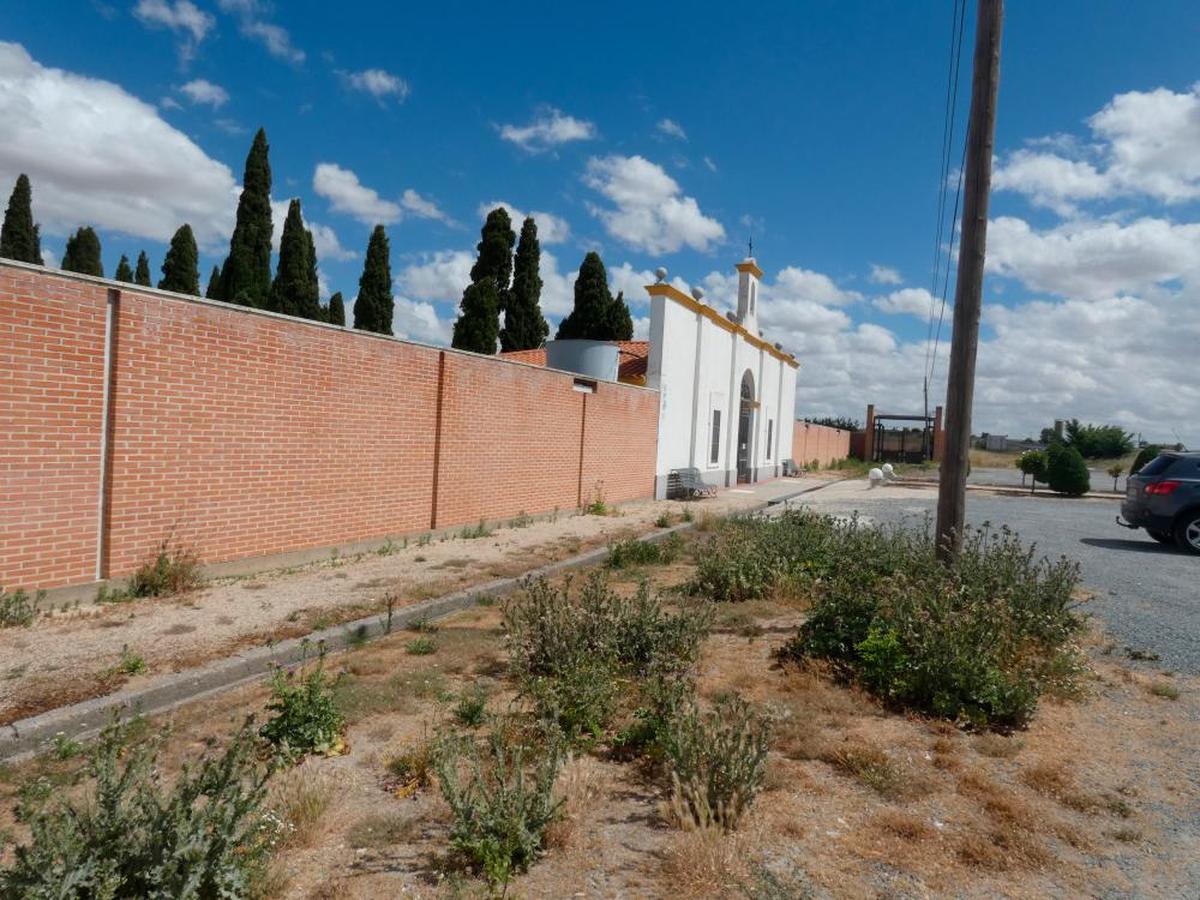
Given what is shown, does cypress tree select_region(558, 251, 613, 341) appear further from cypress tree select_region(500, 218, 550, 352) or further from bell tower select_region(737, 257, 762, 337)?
bell tower select_region(737, 257, 762, 337)

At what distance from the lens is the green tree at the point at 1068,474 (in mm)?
23469

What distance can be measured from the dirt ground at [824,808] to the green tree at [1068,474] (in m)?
22.7

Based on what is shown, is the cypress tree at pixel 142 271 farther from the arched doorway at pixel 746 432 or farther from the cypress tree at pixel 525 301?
the arched doorway at pixel 746 432

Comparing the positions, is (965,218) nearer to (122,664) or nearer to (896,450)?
(122,664)

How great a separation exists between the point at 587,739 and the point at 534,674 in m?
0.86

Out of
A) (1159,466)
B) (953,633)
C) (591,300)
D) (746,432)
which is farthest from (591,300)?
(953,633)

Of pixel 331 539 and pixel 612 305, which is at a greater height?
pixel 612 305

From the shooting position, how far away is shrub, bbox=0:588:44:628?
4.87 metres

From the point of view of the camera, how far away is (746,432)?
25797mm

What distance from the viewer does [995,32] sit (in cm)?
556

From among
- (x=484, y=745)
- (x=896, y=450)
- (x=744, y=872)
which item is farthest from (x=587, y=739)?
(x=896, y=450)

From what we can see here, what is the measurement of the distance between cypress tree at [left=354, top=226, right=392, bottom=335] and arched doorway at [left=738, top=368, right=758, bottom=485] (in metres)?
17.8

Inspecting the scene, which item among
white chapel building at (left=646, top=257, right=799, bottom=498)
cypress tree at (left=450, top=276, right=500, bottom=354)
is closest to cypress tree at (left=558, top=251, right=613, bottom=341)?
cypress tree at (left=450, top=276, right=500, bottom=354)

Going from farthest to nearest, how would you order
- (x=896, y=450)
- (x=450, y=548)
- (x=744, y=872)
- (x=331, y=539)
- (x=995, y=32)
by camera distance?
1. (x=896, y=450)
2. (x=450, y=548)
3. (x=331, y=539)
4. (x=995, y=32)
5. (x=744, y=872)
